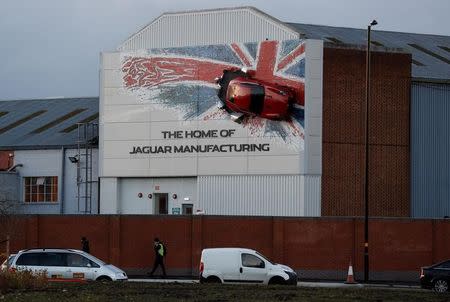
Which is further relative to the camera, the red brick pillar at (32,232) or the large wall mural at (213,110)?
the large wall mural at (213,110)

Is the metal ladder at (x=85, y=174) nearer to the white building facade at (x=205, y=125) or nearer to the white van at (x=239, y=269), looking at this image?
the white building facade at (x=205, y=125)

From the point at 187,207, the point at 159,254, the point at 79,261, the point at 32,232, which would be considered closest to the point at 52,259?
the point at 79,261

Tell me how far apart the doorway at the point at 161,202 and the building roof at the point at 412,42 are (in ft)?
38.9

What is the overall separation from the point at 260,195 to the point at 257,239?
7.43 metres

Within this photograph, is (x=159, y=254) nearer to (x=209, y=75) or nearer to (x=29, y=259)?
(x=29, y=259)

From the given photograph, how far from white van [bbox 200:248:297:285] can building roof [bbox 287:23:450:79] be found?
77.6 ft

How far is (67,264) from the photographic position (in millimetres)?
43688

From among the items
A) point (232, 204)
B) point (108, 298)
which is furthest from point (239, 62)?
point (108, 298)

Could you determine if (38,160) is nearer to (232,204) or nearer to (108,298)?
(232,204)

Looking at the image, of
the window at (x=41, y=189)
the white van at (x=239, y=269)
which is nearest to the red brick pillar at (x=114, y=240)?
the white van at (x=239, y=269)

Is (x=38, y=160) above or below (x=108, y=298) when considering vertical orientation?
above

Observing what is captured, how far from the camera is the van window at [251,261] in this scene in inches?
1714

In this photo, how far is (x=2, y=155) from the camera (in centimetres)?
7338

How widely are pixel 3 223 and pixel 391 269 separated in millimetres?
18182
